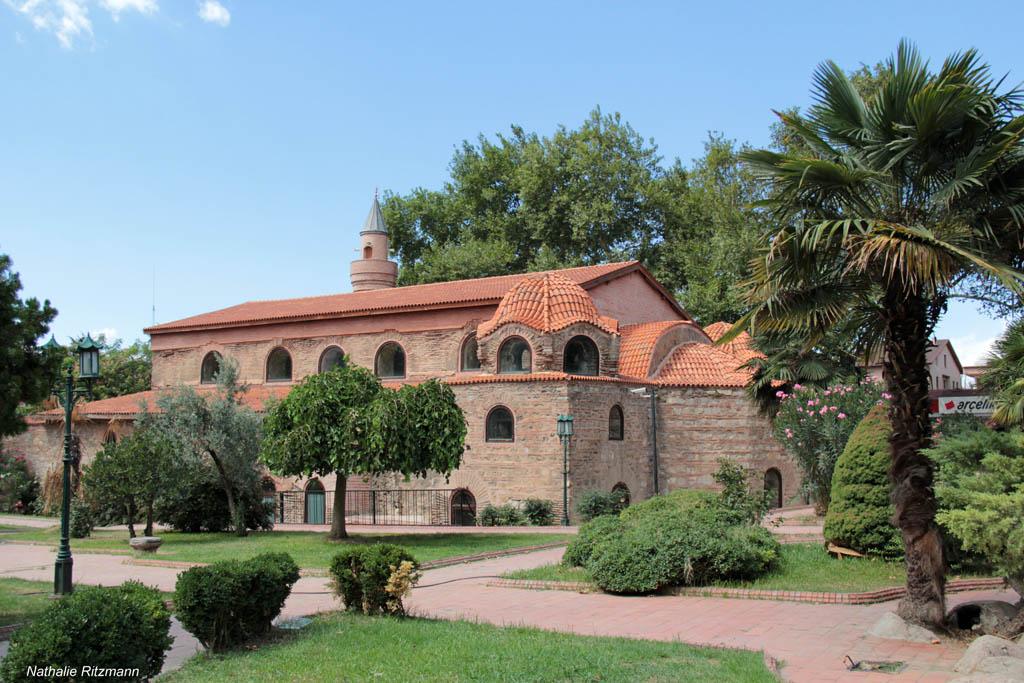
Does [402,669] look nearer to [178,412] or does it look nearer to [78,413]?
[178,412]

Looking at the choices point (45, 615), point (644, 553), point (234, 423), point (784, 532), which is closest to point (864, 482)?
point (644, 553)

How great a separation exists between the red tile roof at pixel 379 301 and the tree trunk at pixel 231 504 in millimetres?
9501

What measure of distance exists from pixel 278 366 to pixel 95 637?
89.5 ft

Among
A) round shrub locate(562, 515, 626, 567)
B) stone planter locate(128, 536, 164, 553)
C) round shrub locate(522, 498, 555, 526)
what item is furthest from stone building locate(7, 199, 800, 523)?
round shrub locate(562, 515, 626, 567)

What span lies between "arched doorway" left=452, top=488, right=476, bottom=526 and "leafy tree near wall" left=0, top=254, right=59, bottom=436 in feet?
49.7

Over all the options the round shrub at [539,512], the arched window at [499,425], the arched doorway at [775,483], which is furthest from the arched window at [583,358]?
the arched doorway at [775,483]

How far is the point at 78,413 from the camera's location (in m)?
32.1

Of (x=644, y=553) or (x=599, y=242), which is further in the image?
(x=599, y=242)

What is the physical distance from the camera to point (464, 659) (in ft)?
26.0

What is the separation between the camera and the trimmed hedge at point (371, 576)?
1010 cm

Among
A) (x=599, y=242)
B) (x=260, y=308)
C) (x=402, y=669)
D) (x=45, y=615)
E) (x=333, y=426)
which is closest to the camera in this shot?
(x=45, y=615)

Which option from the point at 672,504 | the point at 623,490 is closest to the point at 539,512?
the point at 623,490

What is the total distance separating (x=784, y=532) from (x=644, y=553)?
7.30 m

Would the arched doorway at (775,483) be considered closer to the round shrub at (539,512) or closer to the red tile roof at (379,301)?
the round shrub at (539,512)
